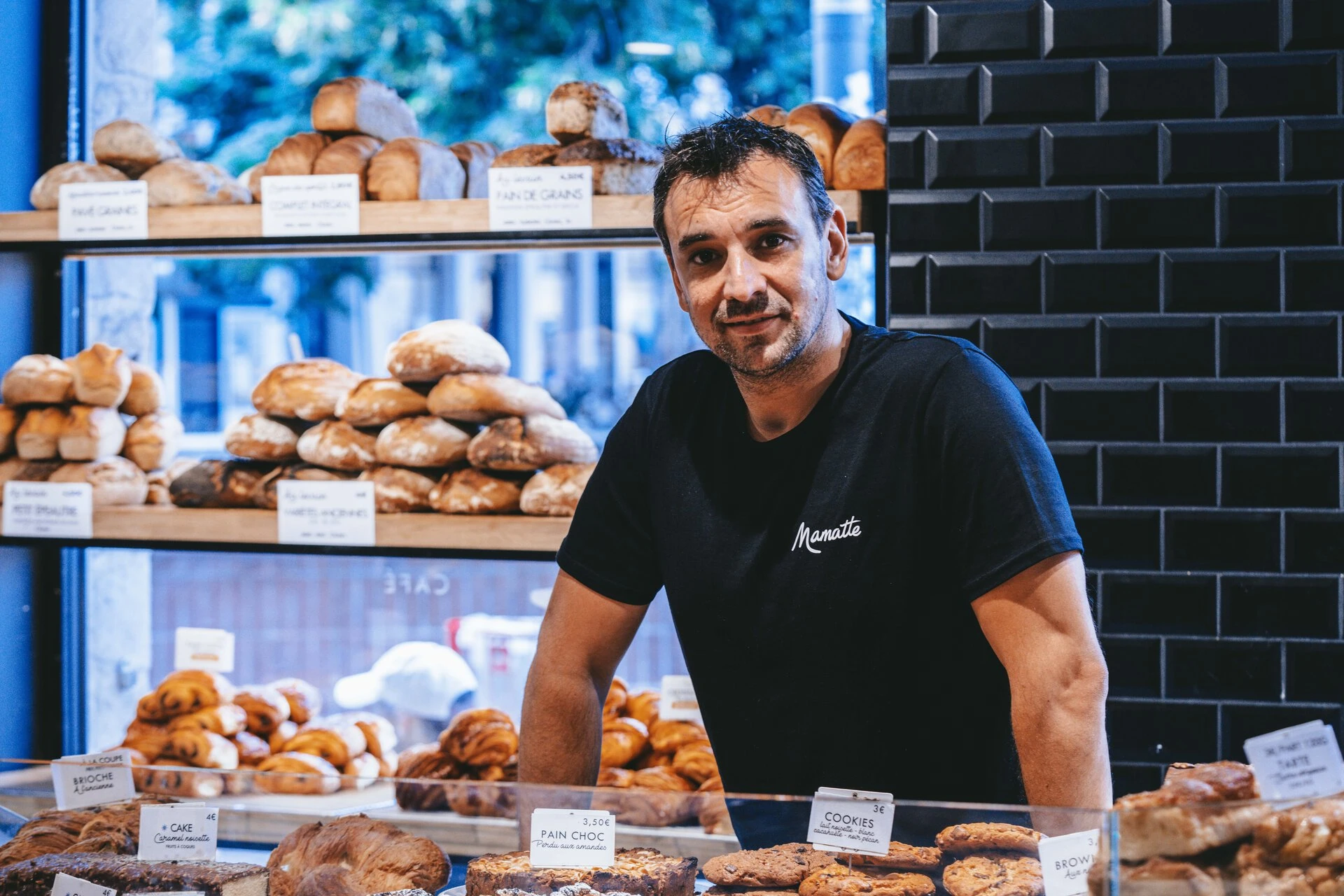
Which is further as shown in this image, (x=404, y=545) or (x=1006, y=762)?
(x=404, y=545)

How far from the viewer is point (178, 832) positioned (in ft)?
3.98

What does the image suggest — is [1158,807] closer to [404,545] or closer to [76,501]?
[404,545]

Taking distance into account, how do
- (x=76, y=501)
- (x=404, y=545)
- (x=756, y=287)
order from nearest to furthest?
(x=756, y=287) < (x=404, y=545) < (x=76, y=501)

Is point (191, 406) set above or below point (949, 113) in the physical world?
Answer: below

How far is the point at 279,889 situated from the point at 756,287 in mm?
853

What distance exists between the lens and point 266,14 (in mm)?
3107

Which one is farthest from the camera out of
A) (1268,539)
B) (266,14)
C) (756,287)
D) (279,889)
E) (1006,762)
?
(266,14)

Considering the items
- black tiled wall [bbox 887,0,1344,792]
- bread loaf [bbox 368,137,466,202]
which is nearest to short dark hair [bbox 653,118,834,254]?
black tiled wall [bbox 887,0,1344,792]

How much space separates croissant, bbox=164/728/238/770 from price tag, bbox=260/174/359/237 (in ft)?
3.44

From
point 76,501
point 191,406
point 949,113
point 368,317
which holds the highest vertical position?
point 949,113

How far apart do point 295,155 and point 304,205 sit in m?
0.15

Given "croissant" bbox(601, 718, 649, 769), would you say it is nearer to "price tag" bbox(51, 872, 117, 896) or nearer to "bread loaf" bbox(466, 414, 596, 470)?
"bread loaf" bbox(466, 414, 596, 470)

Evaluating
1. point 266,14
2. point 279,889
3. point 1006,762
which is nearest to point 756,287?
point 1006,762

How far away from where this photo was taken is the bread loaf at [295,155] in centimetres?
234
